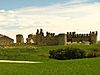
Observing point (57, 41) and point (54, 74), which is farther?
point (57, 41)

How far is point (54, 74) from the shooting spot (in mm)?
22062

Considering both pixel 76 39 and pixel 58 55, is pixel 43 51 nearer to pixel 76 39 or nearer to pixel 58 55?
pixel 58 55

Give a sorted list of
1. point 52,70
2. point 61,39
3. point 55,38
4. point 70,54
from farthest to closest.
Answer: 1. point 55,38
2. point 61,39
3. point 70,54
4. point 52,70

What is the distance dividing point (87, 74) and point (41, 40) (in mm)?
95975

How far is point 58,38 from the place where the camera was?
113 m

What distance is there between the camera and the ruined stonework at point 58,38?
11212 centimetres

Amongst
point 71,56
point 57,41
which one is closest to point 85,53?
point 71,56

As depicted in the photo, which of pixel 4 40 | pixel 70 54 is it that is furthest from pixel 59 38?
pixel 70 54

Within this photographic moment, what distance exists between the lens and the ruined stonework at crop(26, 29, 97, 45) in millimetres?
112125

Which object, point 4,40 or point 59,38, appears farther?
point 4,40

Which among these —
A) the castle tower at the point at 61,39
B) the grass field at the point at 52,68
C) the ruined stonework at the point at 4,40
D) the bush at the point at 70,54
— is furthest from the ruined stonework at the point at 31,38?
the grass field at the point at 52,68

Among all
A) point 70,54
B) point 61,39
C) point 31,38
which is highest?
point 31,38

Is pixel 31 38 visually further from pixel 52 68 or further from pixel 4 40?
pixel 52 68

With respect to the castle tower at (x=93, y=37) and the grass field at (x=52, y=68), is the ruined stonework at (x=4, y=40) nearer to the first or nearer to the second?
the castle tower at (x=93, y=37)
